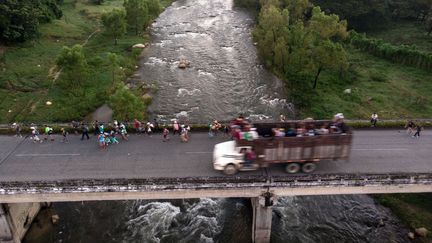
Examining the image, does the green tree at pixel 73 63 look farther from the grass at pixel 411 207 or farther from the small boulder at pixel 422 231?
the small boulder at pixel 422 231

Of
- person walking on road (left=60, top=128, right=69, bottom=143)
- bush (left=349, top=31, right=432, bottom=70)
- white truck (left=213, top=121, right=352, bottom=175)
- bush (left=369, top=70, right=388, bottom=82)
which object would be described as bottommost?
bush (left=369, top=70, right=388, bottom=82)

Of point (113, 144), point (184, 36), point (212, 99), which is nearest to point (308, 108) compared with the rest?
point (212, 99)

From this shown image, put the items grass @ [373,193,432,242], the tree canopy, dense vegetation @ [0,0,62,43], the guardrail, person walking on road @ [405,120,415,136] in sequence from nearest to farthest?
the guardrail → grass @ [373,193,432,242] → person walking on road @ [405,120,415,136] → the tree canopy → dense vegetation @ [0,0,62,43]

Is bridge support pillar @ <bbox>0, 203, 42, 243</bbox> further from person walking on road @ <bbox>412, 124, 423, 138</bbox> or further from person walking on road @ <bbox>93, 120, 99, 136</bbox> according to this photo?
person walking on road @ <bbox>412, 124, 423, 138</bbox>

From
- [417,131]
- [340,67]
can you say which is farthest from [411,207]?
[340,67]

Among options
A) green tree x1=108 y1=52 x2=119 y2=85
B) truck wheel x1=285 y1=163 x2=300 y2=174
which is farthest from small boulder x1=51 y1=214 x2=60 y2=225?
green tree x1=108 y1=52 x2=119 y2=85

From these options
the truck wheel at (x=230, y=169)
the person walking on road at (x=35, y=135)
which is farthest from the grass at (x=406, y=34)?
the person walking on road at (x=35, y=135)

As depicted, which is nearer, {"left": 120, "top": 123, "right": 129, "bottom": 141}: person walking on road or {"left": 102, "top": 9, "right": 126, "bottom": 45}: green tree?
{"left": 120, "top": 123, "right": 129, "bottom": 141}: person walking on road

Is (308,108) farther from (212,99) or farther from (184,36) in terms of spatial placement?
(184,36)
